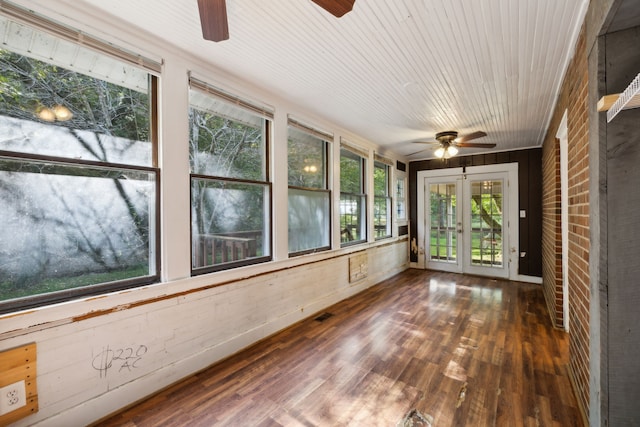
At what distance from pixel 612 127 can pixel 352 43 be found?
1.59 m

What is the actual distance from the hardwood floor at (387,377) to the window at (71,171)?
1000mm

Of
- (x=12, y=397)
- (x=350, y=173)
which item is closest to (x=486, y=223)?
(x=350, y=173)

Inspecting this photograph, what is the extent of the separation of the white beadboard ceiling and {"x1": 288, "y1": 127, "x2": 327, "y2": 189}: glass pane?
0.41 metres

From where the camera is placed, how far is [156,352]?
2.07 meters

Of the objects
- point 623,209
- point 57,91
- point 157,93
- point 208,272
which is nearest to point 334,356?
point 208,272

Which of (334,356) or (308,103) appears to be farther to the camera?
(308,103)

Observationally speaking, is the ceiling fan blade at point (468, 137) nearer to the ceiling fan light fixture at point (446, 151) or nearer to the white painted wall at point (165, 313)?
the ceiling fan light fixture at point (446, 151)

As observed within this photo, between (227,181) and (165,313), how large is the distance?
3.96ft

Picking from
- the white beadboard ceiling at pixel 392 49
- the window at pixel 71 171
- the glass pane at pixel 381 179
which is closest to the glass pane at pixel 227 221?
the window at pixel 71 171

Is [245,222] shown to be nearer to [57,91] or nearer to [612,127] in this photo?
[57,91]

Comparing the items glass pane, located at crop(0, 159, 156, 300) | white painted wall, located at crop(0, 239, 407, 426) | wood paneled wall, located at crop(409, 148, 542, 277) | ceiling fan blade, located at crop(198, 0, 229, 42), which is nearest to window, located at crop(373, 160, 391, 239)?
wood paneled wall, located at crop(409, 148, 542, 277)

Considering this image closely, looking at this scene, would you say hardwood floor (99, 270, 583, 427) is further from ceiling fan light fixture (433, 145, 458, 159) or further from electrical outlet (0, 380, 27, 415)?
ceiling fan light fixture (433, 145, 458, 159)

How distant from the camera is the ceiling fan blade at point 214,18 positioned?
1335 mm

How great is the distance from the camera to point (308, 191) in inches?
145
